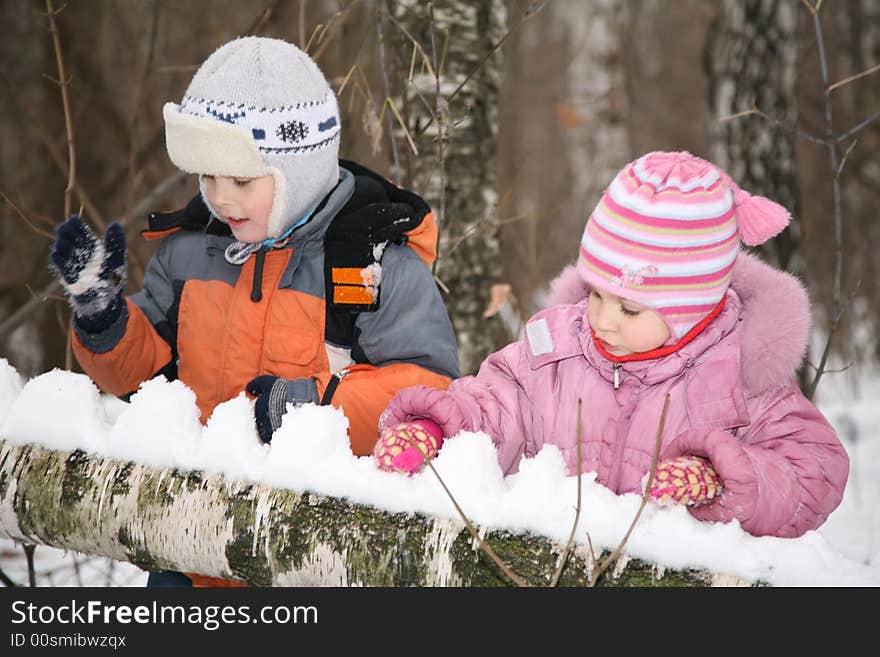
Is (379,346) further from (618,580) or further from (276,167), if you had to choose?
(618,580)

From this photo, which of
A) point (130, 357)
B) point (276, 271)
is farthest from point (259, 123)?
point (130, 357)

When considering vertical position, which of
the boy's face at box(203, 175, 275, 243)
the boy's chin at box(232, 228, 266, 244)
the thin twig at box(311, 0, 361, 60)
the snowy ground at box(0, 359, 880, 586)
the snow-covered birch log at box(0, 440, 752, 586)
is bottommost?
the snow-covered birch log at box(0, 440, 752, 586)

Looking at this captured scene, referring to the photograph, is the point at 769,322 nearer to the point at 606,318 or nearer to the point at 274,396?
the point at 606,318

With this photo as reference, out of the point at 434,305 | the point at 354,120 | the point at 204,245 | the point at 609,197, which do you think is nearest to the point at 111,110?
the point at 354,120

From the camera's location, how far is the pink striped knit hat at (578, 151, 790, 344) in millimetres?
1994

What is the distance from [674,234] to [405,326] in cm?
78

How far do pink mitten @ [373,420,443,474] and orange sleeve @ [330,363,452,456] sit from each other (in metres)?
0.32

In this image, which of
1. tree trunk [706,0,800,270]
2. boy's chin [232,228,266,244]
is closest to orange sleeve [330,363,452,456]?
boy's chin [232,228,266,244]

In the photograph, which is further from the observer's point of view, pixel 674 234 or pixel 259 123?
pixel 259 123

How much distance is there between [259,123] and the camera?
2.36 m

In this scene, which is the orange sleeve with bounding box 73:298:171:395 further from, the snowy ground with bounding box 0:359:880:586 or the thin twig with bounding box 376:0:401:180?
the thin twig with bounding box 376:0:401:180

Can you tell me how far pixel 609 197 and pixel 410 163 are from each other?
1504mm

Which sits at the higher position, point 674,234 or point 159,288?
point 674,234

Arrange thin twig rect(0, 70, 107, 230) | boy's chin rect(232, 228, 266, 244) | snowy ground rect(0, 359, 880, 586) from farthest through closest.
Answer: thin twig rect(0, 70, 107, 230)
boy's chin rect(232, 228, 266, 244)
snowy ground rect(0, 359, 880, 586)
